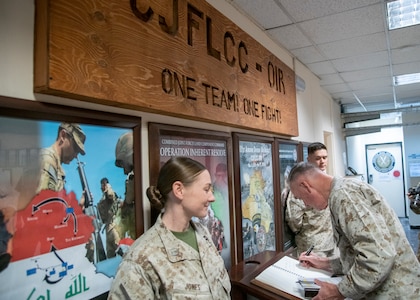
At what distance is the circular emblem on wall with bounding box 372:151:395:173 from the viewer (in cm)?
882

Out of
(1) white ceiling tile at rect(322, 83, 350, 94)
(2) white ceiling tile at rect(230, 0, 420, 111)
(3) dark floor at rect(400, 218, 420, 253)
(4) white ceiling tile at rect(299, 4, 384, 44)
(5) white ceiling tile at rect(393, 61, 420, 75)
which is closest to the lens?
(2) white ceiling tile at rect(230, 0, 420, 111)

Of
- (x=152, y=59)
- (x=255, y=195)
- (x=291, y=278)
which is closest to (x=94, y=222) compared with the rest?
(x=152, y=59)

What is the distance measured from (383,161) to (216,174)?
8.52 meters

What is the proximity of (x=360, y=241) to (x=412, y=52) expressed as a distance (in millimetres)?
3221

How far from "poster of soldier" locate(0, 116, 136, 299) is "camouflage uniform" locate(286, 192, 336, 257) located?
188 cm

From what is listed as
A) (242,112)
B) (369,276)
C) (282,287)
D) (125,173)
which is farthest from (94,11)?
(369,276)

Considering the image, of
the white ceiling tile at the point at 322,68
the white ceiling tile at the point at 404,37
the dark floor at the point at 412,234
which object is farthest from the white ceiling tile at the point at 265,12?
the dark floor at the point at 412,234

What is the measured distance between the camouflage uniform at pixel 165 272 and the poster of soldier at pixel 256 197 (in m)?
1.00

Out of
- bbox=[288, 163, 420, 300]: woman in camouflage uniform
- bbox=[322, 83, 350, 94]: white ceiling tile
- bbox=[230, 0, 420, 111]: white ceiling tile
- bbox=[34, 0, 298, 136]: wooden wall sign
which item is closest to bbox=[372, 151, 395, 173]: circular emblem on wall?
bbox=[322, 83, 350, 94]: white ceiling tile

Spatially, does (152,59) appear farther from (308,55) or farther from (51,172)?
(308,55)

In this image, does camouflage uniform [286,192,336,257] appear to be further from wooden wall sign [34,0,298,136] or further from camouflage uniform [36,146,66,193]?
camouflage uniform [36,146,66,193]

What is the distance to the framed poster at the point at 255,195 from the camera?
216 cm

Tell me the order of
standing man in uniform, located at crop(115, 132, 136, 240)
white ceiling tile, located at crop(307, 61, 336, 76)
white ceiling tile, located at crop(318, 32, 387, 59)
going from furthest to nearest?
1. white ceiling tile, located at crop(307, 61, 336, 76)
2. white ceiling tile, located at crop(318, 32, 387, 59)
3. standing man in uniform, located at crop(115, 132, 136, 240)

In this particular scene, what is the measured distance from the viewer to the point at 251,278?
1557 millimetres
